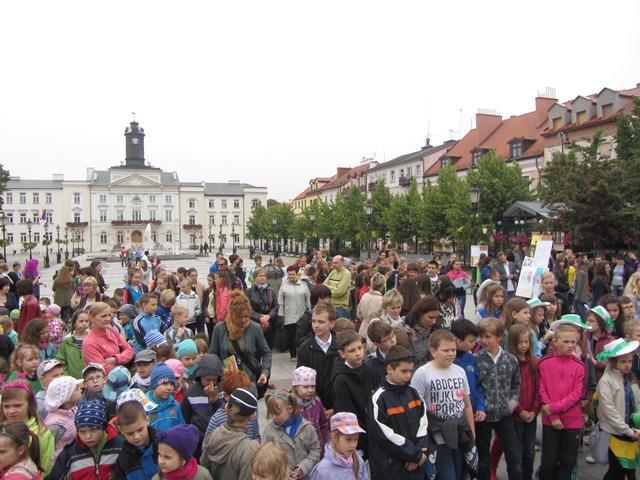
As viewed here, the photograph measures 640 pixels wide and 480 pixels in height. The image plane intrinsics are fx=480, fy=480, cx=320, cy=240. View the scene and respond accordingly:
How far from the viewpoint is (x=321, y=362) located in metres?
5.04

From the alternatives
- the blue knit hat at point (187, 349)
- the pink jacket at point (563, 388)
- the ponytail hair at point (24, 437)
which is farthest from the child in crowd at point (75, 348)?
the pink jacket at point (563, 388)

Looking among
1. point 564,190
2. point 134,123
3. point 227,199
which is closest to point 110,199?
point 134,123

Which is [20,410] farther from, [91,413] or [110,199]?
[110,199]

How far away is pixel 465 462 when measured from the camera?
4.39 meters

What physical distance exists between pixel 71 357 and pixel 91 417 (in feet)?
8.19

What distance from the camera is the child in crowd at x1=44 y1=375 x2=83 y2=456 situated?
390cm

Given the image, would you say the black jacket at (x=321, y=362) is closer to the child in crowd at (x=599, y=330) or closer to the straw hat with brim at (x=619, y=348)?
the straw hat with brim at (x=619, y=348)

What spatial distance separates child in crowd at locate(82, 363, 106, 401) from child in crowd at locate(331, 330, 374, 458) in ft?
7.35

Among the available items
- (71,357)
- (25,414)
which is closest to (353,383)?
(25,414)

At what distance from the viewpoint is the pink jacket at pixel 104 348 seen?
5.34 m

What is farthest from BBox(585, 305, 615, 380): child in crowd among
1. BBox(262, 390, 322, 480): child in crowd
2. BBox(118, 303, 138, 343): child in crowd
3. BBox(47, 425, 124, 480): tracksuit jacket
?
BBox(118, 303, 138, 343): child in crowd

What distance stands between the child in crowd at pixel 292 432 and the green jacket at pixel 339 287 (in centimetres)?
563

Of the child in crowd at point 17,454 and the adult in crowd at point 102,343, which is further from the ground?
the adult in crowd at point 102,343

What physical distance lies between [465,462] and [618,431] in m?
1.40
